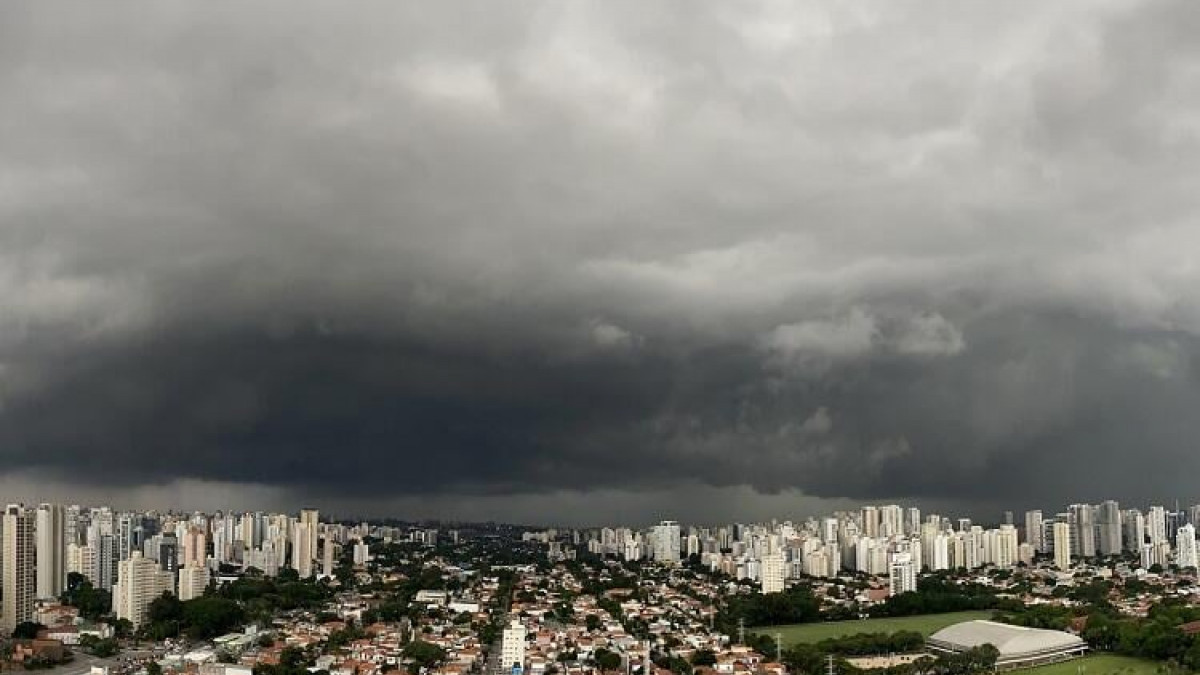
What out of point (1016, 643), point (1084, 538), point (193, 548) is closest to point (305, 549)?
point (193, 548)

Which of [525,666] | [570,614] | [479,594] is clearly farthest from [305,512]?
[525,666]

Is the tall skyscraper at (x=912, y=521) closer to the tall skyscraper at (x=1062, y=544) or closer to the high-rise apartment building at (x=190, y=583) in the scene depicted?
the tall skyscraper at (x=1062, y=544)

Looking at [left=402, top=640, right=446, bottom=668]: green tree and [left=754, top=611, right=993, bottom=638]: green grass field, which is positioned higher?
[left=402, top=640, right=446, bottom=668]: green tree

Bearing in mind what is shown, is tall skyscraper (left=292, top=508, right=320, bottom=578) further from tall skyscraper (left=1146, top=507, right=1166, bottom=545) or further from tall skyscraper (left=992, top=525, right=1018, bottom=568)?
tall skyscraper (left=1146, top=507, right=1166, bottom=545)

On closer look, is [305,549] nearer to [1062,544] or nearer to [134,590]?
[134,590]

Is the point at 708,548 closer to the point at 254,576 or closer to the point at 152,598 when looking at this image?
the point at 254,576

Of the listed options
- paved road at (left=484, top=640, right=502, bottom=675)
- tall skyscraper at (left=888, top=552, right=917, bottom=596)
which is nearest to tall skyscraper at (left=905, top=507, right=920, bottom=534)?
tall skyscraper at (left=888, top=552, right=917, bottom=596)
